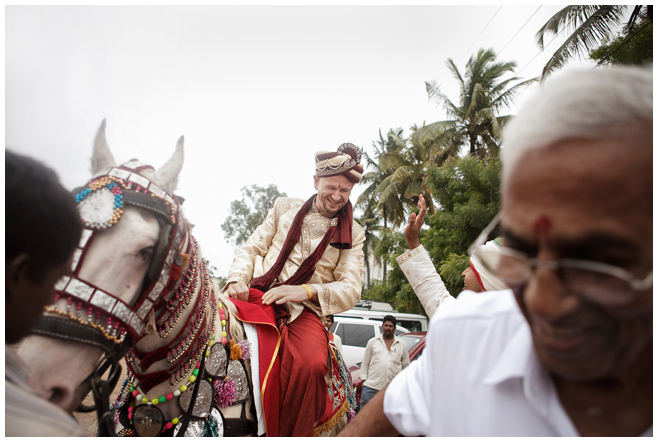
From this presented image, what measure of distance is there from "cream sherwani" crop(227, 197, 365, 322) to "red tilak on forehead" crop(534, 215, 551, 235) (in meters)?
1.74

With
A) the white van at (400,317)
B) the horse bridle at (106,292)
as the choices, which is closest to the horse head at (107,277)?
the horse bridle at (106,292)

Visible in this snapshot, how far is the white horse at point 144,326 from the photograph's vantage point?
100 centimetres

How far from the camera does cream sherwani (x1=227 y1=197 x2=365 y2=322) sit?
91.7 inches

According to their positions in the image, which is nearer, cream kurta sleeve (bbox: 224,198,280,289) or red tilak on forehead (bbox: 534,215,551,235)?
red tilak on forehead (bbox: 534,215,551,235)

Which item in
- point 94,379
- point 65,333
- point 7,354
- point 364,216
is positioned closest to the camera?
point 7,354

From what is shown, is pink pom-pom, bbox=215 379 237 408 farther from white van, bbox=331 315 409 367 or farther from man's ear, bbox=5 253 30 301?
white van, bbox=331 315 409 367

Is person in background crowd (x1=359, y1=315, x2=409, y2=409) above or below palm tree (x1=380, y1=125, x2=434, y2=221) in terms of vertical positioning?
below

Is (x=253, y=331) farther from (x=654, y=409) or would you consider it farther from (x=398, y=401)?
(x=654, y=409)

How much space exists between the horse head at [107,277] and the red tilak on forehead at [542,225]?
1.01 m

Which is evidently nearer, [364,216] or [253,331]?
[253,331]

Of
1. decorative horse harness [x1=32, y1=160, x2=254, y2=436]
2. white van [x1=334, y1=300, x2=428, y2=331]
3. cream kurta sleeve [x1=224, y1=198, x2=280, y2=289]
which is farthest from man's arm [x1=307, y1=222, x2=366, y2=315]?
white van [x1=334, y1=300, x2=428, y2=331]

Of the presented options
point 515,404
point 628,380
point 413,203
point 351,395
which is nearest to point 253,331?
point 351,395

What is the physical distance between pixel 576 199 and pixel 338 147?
79.2 inches

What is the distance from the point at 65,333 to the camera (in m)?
0.98
